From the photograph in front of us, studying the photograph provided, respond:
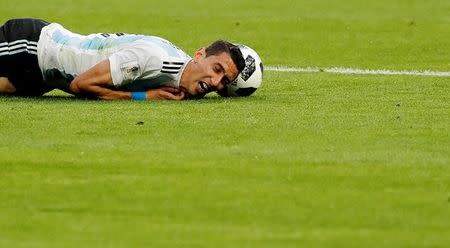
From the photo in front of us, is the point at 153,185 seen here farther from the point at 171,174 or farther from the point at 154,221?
the point at 154,221

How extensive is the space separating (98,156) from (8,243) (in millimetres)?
2558

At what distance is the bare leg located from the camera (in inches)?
508

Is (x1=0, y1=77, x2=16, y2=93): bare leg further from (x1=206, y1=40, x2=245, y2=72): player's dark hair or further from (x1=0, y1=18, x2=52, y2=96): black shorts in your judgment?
(x1=206, y1=40, x2=245, y2=72): player's dark hair

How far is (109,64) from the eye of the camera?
12172 mm

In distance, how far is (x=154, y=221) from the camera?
7.20 meters

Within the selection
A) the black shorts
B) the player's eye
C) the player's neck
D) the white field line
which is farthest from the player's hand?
the white field line

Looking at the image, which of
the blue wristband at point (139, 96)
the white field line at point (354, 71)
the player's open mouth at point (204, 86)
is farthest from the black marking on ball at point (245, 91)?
the white field line at point (354, 71)

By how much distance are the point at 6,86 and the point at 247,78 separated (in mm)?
2053

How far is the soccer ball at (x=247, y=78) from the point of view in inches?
491

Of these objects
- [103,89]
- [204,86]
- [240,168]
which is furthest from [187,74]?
[240,168]

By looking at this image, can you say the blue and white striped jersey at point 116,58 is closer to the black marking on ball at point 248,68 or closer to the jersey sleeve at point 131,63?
the jersey sleeve at point 131,63

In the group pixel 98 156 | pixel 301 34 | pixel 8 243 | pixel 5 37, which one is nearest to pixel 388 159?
pixel 98 156

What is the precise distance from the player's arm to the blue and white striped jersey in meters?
0.06

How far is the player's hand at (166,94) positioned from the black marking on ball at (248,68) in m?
0.55
